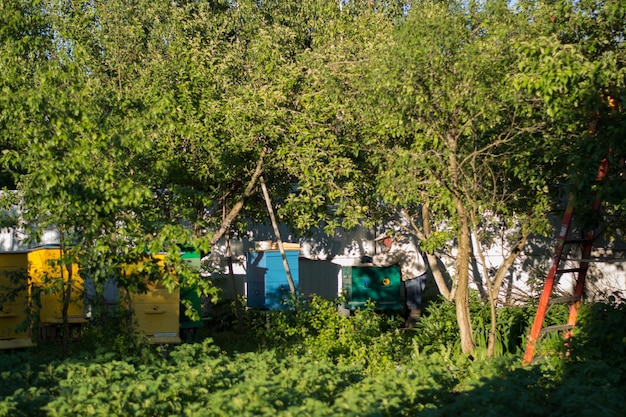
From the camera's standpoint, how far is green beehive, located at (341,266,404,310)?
16641mm

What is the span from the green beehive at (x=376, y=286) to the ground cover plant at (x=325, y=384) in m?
5.12

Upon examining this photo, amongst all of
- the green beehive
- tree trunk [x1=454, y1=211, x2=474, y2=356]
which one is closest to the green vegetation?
tree trunk [x1=454, y1=211, x2=474, y2=356]

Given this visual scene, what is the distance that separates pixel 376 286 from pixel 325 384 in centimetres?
893

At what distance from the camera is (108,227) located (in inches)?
380

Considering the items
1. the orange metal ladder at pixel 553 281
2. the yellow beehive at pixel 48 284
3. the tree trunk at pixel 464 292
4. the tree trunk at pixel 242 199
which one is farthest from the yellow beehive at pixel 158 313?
the orange metal ladder at pixel 553 281

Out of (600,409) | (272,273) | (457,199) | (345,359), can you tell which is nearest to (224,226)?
(272,273)

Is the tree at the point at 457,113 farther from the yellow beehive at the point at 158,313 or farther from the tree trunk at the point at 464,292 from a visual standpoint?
the yellow beehive at the point at 158,313

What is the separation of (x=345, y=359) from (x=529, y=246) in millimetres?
7574

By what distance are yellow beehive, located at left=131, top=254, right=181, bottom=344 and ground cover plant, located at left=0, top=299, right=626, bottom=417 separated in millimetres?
1262

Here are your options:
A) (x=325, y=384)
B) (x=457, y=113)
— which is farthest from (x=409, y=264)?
(x=325, y=384)

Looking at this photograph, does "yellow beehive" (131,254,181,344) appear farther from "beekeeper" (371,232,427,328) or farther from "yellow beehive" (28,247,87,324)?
"beekeeper" (371,232,427,328)

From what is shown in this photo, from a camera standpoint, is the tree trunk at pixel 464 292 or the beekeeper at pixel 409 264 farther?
the beekeeper at pixel 409 264

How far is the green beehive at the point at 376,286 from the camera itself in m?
16.6

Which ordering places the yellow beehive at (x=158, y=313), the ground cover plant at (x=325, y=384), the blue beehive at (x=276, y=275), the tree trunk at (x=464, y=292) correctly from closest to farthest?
the ground cover plant at (x=325, y=384) < the tree trunk at (x=464, y=292) < the yellow beehive at (x=158, y=313) < the blue beehive at (x=276, y=275)
